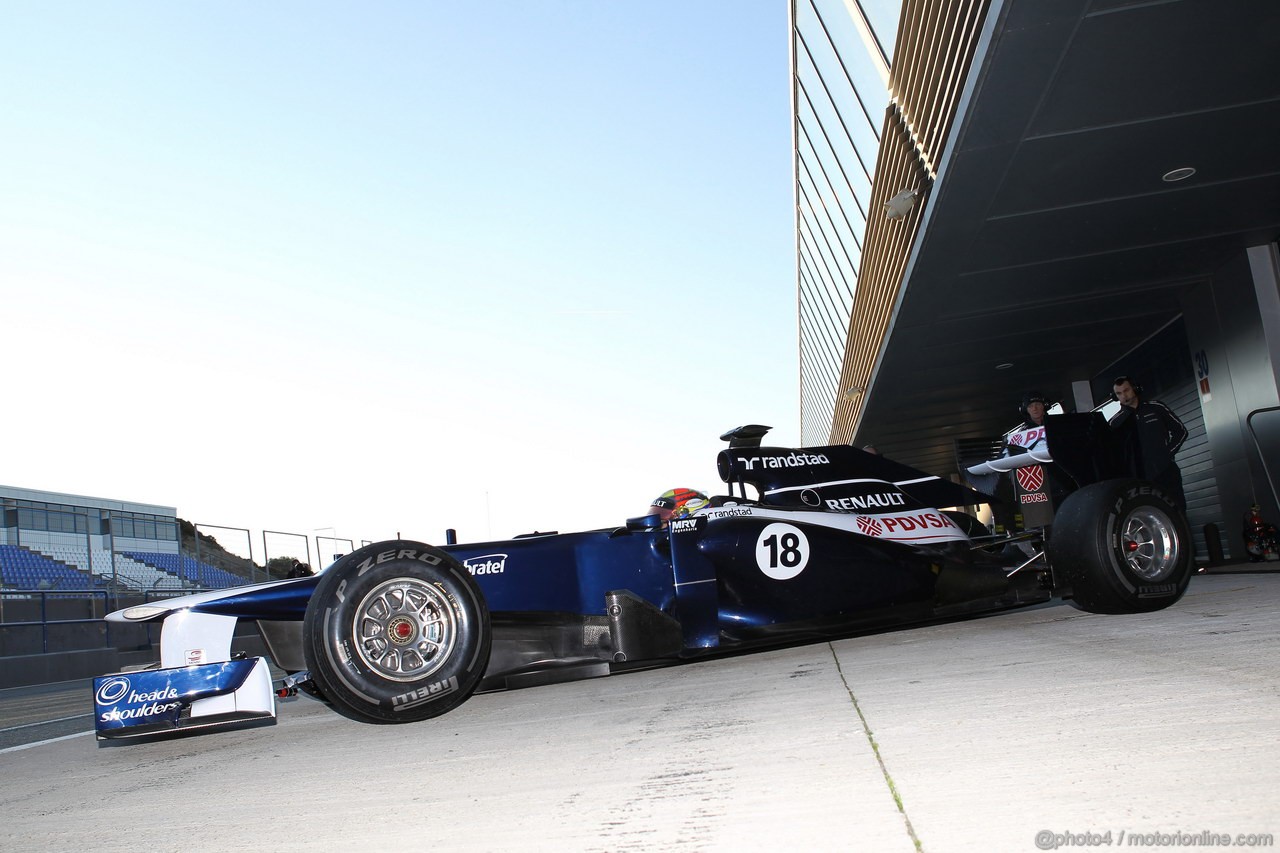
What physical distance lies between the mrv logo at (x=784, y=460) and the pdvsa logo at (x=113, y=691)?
3.29 m

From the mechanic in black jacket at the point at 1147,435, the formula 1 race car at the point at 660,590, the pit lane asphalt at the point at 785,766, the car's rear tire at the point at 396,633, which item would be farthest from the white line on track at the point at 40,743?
the mechanic in black jacket at the point at 1147,435

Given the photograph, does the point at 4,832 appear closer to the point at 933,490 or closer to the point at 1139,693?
the point at 1139,693

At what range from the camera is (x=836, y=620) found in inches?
207

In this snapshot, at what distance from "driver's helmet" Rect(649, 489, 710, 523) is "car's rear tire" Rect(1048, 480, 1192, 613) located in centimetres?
194

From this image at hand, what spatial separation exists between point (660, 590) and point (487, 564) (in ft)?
2.95

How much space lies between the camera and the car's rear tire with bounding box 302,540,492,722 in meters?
3.76

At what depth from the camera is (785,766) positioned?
2426 millimetres

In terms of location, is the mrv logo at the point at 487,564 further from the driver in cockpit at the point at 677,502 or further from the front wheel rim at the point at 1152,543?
the front wheel rim at the point at 1152,543

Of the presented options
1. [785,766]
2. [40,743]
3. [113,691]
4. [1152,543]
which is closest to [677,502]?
[1152,543]

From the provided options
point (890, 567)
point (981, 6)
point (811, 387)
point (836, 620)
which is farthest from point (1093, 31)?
point (811, 387)

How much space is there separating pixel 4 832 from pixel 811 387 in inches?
1179

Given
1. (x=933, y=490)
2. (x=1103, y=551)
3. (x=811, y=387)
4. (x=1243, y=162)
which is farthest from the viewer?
(x=811, y=387)

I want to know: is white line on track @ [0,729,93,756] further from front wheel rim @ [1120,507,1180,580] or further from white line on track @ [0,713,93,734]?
front wheel rim @ [1120,507,1180,580]

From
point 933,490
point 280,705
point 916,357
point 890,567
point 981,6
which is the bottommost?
point 280,705
